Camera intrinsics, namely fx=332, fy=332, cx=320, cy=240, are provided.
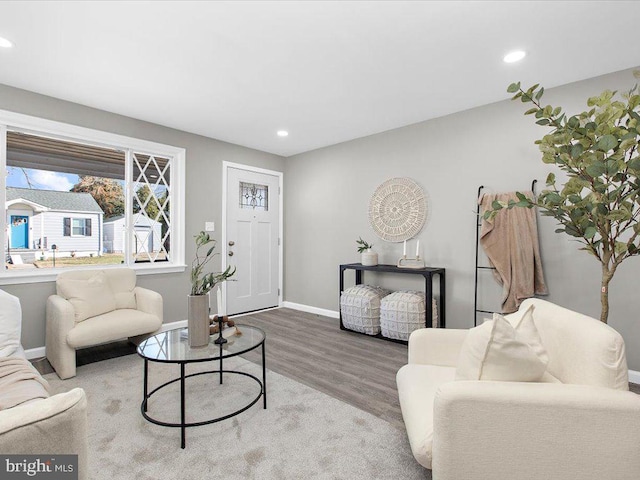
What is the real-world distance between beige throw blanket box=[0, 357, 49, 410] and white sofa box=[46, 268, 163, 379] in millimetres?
756

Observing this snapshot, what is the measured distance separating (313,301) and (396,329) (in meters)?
1.68

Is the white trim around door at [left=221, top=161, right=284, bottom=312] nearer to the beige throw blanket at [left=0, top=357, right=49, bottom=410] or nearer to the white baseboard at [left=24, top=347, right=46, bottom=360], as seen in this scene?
the white baseboard at [left=24, top=347, right=46, bottom=360]

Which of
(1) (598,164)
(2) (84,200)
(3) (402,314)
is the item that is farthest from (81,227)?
(1) (598,164)

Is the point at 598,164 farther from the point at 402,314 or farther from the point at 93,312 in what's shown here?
the point at 93,312

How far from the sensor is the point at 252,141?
448 cm

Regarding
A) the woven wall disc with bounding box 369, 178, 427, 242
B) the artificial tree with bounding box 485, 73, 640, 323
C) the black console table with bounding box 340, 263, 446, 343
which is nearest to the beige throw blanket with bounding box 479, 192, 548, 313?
the black console table with bounding box 340, 263, 446, 343

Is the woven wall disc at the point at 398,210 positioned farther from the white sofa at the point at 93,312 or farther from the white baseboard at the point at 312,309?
the white sofa at the point at 93,312

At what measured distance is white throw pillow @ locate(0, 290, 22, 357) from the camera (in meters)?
1.99

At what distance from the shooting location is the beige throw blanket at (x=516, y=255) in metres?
Result: 2.90

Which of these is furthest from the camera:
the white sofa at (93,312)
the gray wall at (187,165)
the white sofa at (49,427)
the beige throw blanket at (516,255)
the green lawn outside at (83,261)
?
the green lawn outside at (83,261)

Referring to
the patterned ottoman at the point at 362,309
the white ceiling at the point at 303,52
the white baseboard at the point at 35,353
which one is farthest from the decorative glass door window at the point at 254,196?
the white baseboard at the point at 35,353

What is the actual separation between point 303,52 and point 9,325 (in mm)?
2626

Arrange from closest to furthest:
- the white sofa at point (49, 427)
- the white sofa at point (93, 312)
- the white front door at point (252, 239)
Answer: the white sofa at point (49, 427)
the white sofa at point (93, 312)
the white front door at point (252, 239)

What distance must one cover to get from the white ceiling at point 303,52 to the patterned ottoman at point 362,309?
199 centimetres
